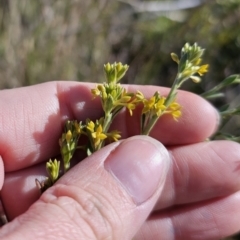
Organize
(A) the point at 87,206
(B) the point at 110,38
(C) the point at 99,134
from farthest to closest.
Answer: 1. (B) the point at 110,38
2. (C) the point at 99,134
3. (A) the point at 87,206

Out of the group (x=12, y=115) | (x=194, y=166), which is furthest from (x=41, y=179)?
(x=194, y=166)

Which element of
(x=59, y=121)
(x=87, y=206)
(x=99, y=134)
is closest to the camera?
(x=87, y=206)

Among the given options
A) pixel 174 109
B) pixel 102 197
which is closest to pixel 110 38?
pixel 174 109

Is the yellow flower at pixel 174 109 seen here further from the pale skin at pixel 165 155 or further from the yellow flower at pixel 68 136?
the yellow flower at pixel 68 136

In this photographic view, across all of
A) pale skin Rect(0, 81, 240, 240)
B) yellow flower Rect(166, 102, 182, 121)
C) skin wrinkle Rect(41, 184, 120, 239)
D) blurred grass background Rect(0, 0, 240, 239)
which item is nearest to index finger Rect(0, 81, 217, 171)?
pale skin Rect(0, 81, 240, 240)

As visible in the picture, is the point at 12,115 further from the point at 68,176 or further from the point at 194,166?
the point at 194,166

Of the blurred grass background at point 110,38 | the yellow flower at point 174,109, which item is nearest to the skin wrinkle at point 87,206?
the yellow flower at point 174,109

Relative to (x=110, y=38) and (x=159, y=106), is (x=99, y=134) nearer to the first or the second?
(x=159, y=106)
